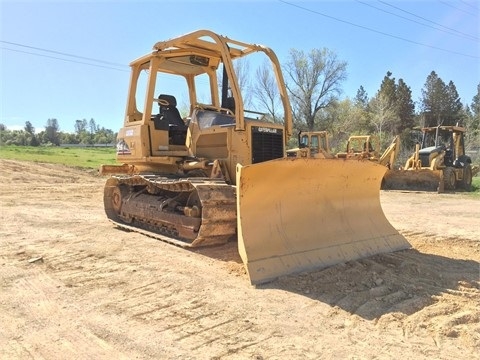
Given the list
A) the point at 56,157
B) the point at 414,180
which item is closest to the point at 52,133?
the point at 56,157

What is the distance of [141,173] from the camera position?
7.50m

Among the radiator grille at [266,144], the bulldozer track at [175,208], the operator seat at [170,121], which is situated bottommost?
the bulldozer track at [175,208]

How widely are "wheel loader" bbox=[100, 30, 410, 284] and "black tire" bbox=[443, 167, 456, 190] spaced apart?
12574 mm

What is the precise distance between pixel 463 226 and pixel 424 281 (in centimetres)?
470

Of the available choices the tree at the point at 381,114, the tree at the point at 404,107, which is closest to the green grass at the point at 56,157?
the tree at the point at 381,114

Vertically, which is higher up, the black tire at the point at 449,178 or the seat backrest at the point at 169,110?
the seat backrest at the point at 169,110

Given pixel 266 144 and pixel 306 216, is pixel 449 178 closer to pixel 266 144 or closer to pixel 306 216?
pixel 266 144

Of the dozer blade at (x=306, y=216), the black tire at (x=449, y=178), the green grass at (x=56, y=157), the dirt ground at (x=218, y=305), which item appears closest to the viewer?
the dirt ground at (x=218, y=305)

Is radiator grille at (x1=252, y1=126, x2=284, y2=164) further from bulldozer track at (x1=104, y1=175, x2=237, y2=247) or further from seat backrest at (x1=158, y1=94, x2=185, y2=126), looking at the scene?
seat backrest at (x1=158, y1=94, x2=185, y2=126)

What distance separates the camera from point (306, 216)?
540 centimetres

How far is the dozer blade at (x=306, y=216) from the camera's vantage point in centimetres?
473

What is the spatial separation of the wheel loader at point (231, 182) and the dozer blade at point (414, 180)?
1194 cm

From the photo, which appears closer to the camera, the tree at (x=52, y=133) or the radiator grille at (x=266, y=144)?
the radiator grille at (x=266, y=144)

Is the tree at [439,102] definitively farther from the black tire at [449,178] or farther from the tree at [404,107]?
the black tire at [449,178]
